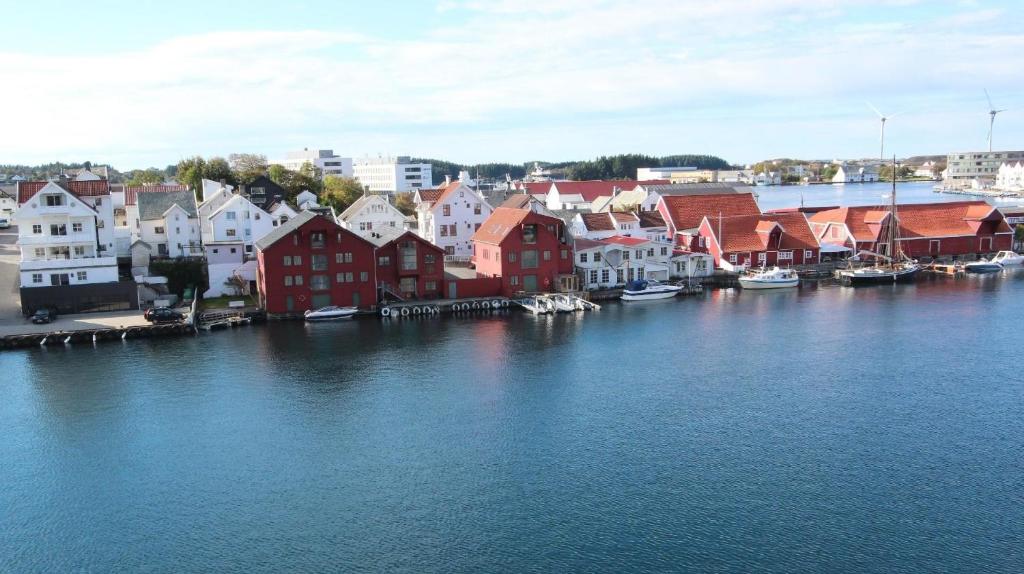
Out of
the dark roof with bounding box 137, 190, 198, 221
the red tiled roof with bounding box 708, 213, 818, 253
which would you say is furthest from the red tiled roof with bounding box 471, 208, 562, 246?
the dark roof with bounding box 137, 190, 198, 221

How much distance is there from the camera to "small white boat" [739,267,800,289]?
47.2 metres

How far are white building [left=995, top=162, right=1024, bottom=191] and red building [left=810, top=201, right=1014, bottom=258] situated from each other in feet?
263

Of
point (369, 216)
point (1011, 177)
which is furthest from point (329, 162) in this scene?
point (1011, 177)

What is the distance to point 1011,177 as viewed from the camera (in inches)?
5098

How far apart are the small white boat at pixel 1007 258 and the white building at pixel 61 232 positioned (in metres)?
54.4

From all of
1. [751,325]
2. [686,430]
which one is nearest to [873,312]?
[751,325]

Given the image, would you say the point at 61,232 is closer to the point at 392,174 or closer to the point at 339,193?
the point at 339,193

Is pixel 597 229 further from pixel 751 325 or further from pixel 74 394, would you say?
pixel 74 394

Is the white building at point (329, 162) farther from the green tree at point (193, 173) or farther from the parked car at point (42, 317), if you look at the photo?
the parked car at point (42, 317)

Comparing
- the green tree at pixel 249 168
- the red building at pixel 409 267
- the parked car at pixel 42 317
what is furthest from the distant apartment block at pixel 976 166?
the parked car at pixel 42 317

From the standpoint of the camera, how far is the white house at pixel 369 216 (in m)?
50.2

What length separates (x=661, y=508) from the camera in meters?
18.4

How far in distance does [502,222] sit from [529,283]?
3.94 metres

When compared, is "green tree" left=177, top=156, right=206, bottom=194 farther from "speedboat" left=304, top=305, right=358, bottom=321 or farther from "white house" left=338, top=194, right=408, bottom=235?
"speedboat" left=304, top=305, right=358, bottom=321
